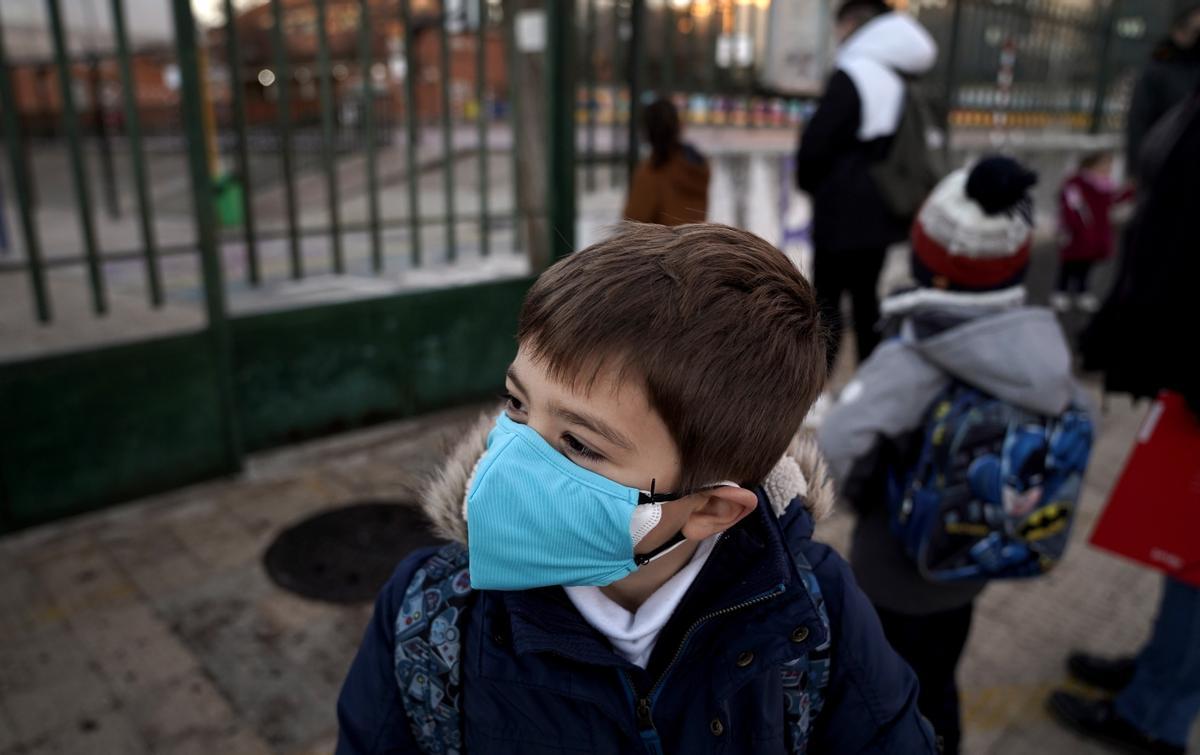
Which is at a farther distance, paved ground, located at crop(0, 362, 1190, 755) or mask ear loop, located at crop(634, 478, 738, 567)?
paved ground, located at crop(0, 362, 1190, 755)

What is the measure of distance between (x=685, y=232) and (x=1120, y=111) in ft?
42.7

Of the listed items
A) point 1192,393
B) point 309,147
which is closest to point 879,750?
point 1192,393

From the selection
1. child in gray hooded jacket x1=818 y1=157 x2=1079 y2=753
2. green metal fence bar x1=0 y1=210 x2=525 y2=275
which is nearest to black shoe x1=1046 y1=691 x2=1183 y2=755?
child in gray hooded jacket x1=818 y1=157 x2=1079 y2=753

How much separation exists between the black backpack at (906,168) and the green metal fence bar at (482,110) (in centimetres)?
207

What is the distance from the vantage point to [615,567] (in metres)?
1.16

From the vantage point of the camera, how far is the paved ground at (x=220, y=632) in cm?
241

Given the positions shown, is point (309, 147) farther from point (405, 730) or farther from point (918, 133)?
point (405, 730)

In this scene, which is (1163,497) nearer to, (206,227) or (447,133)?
(206,227)

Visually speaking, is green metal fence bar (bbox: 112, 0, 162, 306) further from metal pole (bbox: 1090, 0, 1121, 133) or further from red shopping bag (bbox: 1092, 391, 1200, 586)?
metal pole (bbox: 1090, 0, 1121, 133)

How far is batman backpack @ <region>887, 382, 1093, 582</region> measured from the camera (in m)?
1.88

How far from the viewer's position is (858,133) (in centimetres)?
410

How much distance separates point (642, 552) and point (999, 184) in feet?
4.26

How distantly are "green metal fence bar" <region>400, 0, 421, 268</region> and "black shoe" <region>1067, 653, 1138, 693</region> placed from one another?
351 centimetres

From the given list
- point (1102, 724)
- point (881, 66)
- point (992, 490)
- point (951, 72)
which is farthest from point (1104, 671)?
point (951, 72)
